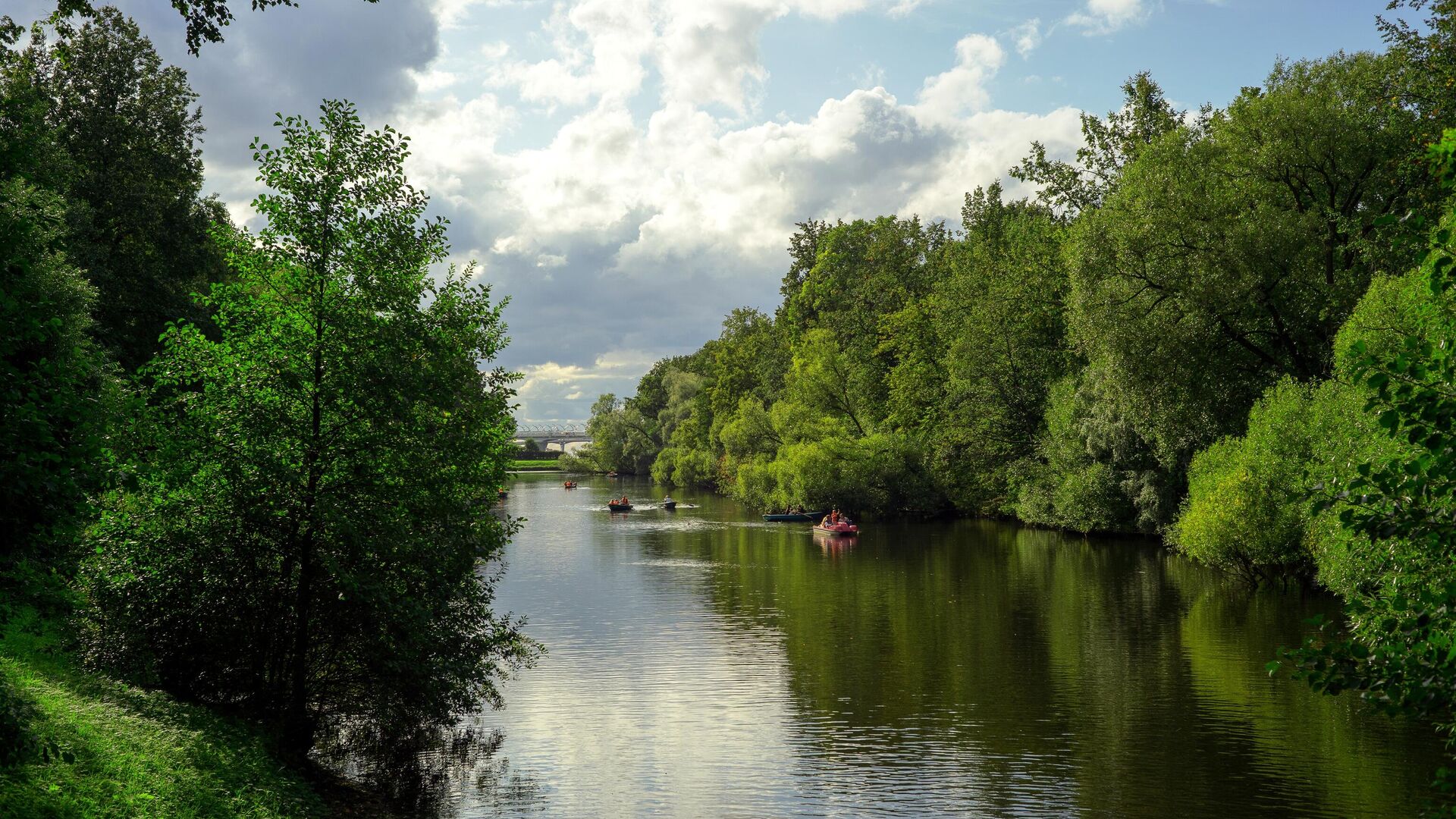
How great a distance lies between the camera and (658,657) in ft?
100

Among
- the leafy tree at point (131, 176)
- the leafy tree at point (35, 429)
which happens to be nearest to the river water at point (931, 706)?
the leafy tree at point (35, 429)

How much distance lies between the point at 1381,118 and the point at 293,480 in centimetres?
4061

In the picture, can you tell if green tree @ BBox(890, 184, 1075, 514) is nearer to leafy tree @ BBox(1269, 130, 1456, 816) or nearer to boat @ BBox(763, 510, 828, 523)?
boat @ BBox(763, 510, 828, 523)

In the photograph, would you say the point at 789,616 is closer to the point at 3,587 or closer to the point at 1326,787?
the point at 1326,787

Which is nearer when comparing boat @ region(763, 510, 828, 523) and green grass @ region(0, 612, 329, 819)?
green grass @ region(0, 612, 329, 819)

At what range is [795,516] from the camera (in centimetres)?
7569

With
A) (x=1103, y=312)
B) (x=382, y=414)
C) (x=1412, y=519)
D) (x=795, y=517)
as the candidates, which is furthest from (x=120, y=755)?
(x=795, y=517)

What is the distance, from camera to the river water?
18266 mm

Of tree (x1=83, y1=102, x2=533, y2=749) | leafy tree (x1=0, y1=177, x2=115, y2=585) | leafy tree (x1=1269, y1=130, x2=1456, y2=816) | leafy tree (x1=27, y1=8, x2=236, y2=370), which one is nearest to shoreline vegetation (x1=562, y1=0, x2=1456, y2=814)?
leafy tree (x1=1269, y1=130, x2=1456, y2=816)

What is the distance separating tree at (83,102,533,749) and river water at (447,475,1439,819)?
3747mm

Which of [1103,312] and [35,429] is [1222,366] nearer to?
[1103,312]

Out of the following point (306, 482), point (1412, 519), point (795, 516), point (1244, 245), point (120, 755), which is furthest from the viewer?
point (795, 516)

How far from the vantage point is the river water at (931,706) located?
1827 centimetres

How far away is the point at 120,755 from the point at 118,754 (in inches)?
1.6
